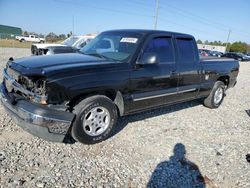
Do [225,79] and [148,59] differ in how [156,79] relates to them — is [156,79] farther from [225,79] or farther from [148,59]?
[225,79]

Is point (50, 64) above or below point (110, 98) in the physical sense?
above

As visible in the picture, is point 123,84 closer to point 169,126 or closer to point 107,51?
point 107,51

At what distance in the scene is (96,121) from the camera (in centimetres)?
377

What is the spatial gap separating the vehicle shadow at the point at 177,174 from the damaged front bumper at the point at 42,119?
1421mm

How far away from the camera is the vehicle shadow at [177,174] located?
10.00 ft

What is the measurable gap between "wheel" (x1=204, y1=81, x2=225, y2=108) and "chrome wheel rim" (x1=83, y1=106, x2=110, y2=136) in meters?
3.64

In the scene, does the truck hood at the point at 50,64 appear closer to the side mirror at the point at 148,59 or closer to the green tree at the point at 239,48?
the side mirror at the point at 148,59

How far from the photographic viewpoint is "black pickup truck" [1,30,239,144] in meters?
3.21

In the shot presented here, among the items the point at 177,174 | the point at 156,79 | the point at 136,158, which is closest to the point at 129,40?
the point at 156,79

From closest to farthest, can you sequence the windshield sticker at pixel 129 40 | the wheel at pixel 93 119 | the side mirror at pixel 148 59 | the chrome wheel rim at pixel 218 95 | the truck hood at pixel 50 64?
the truck hood at pixel 50 64 → the wheel at pixel 93 119 → the side mirror at pixel 148 59 → the windshield sticker at pixel 129 40 → the chrome wheel rim at pixel 218 95

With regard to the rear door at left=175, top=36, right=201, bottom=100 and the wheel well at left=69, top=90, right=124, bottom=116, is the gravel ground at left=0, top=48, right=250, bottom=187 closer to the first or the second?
the wheel well at left=69, top=90, right=124, bottom=116

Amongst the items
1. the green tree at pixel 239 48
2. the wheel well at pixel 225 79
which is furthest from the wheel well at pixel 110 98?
the green tree at pixel 239 48

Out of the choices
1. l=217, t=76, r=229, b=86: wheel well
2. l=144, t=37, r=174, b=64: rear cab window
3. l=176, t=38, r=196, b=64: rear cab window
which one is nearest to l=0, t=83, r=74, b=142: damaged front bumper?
l=144, t=37, r=174, b=64: rear cab window

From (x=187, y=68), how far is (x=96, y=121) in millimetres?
2489
